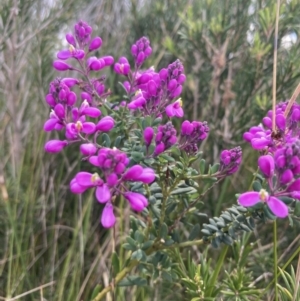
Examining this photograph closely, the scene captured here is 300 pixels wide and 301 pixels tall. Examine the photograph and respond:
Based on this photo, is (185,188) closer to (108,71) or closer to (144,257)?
(144,257)

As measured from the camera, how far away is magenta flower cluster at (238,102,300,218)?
0.85 m

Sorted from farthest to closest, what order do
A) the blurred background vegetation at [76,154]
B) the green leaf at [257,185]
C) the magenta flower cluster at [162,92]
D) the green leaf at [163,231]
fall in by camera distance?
the blurred background vegetation at [76,154] < the green leaf at [163,231] < the magenta flower cluster at [162,92] < the green leaf at [257,185]

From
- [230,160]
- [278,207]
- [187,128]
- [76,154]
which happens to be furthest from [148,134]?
[76,154]

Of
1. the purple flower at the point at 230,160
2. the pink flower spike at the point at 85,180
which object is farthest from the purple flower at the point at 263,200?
the pink flower spike at the point at 85,180

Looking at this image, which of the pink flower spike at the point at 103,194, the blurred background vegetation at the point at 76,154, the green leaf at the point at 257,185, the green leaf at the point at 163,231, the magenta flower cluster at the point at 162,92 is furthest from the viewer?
the blurred background vegetation at the point at 76,154

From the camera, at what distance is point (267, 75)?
6.33 ft

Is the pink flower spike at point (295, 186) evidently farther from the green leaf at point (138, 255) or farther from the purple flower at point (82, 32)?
the purple flower at point (82, 32)

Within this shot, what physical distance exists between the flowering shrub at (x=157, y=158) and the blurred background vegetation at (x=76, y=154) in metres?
0.45

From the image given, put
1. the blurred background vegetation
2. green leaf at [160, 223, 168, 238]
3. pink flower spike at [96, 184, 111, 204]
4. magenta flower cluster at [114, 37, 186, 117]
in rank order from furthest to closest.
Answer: the blurred background vegetation
green leaf at [160, 223, 168, 238]
magenta flower cluster at [114, 37, 186, 117]
pink flower spike at [96, 184, 111, 204]

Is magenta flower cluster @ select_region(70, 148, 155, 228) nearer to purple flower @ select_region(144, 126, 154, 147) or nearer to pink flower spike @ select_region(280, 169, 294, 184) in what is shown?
purple flower @ select_region(144, 126, 154, 147)

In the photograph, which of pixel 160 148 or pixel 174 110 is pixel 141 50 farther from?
pixel 160 148

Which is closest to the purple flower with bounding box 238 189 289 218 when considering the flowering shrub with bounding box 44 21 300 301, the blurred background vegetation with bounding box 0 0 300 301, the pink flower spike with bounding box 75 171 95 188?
the flowering shrub with bounding box 44 21 300 301

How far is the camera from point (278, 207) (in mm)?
865

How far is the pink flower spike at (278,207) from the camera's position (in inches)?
33.5
